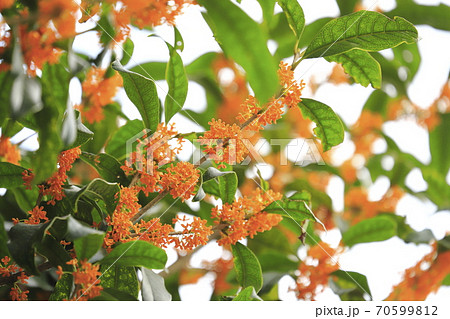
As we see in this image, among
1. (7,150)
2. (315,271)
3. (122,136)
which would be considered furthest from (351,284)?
(7,150)

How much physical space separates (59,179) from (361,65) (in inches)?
24.6

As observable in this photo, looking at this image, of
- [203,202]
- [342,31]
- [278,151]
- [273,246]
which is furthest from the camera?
[278,151]

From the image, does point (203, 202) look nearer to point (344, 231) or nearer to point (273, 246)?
point (273, 246)

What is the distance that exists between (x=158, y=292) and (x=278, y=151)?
90 centimetres

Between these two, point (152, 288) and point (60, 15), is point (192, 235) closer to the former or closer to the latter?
point (152, 288)

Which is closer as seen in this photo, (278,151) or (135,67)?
(135,67)

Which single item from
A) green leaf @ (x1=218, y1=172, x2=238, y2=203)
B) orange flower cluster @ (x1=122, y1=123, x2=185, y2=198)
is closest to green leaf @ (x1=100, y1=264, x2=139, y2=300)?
orange flower cluster @ (x1=122, y1=123, x2=185, y2=198)

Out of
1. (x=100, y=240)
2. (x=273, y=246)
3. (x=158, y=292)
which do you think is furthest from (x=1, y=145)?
(x=273, y=246)

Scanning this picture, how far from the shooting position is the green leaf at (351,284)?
3.85 feet

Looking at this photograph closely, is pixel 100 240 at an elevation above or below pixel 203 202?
above

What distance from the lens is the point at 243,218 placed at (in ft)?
2.86

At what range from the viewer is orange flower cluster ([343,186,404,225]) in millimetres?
1679

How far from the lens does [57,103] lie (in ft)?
2.15

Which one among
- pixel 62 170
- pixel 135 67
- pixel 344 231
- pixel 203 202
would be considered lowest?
pixel 344 231
